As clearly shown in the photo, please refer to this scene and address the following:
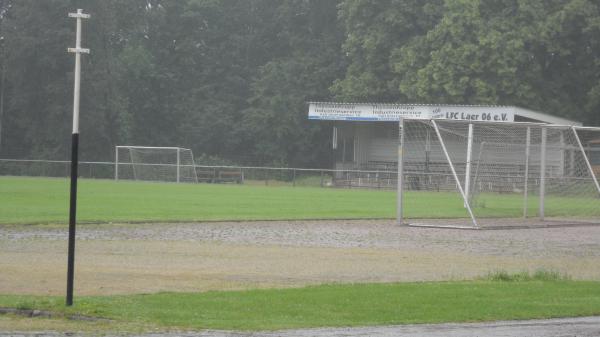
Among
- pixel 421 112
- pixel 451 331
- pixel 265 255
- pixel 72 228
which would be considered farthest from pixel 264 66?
pixel 451 331

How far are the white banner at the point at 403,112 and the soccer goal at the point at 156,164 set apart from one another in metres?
8.51

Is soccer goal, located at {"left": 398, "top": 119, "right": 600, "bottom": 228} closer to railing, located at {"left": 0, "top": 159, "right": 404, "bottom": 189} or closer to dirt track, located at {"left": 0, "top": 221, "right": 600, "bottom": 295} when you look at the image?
dirt track, located at {"left": 0, "top": 221, "right": 600, "bottom": 295}

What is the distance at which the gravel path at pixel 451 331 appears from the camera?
10922 millimetres

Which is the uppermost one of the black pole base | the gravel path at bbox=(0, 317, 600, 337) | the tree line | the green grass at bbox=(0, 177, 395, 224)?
the tree line

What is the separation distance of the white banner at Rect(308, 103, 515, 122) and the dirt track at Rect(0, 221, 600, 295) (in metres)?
27.5

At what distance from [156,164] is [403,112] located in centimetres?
1582

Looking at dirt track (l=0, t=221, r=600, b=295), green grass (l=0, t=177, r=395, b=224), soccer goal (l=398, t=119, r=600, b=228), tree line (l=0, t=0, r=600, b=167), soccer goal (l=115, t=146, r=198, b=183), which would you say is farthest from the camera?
soccer goal (l=115, t=146, r=198, b=183)

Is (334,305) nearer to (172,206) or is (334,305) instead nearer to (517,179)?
(517,179)

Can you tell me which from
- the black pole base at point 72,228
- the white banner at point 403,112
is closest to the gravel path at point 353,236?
the black pole base at point 72,228

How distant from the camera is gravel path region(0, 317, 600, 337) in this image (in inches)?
430

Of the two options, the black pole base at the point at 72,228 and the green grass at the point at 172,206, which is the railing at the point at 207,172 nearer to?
the green grass at the point at 172,206

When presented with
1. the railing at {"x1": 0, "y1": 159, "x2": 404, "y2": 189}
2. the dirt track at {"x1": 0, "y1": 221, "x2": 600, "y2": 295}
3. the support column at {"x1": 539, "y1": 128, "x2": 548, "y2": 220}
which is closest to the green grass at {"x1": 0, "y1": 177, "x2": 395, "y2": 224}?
the dirt track at {"x1": 0, "y1": 221, "x2": 600, "y2": 295}

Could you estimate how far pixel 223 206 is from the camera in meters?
37.3

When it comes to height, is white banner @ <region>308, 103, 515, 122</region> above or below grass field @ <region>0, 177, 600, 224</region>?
above
